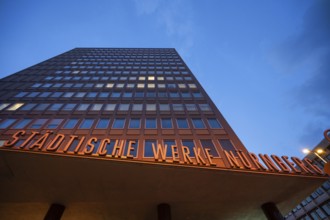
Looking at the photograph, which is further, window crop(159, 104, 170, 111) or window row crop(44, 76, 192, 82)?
window row crop(44, 76, 192, 82)

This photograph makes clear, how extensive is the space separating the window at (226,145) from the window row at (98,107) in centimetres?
647

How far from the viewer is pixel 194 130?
2059 cm

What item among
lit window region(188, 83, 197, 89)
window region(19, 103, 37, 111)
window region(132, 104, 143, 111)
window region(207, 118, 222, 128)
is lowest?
window region(207, 118, 222, 128)

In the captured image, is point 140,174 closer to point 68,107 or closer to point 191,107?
point 191,107

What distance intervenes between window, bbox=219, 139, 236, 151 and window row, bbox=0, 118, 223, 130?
2526 millimetres

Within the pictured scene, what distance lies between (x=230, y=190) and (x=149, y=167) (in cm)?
562

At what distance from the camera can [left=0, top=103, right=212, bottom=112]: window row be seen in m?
24.5

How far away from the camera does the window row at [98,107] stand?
2448cm

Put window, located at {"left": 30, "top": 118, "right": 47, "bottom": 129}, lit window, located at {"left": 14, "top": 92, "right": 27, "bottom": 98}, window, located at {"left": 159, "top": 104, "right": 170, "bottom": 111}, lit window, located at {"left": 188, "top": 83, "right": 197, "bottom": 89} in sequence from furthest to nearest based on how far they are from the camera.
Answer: lit window, located at {"left": 188, "top": 83, "right": 197, "bottom": 89}
lit window, located at {"left": 14, "top": 92, "right": 27, "bottom": 98}
window, located at {"left": 159, "top": 104, "right": 170, "bottom": 111}
window, located at {"left": 30, "top": 118, "right": 47, "bottom": 129}

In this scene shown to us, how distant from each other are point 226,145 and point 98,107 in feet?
57.3

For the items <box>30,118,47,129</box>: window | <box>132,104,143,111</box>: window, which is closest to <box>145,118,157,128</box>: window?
<box>132,104,143,111</box>: window

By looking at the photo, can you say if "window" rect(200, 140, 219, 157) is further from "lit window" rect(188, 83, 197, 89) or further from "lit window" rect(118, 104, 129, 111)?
"lit window" rect(188, 83, 197, 89)

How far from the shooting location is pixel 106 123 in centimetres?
2181

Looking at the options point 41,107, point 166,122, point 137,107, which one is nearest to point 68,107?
Result: point 41,107
